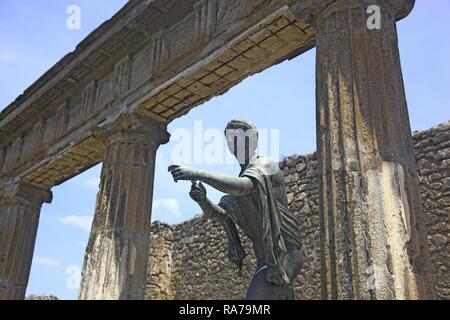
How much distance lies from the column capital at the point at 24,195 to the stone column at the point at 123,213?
9.11 ft

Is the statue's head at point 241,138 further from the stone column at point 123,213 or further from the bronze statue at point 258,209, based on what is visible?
the stone column at point 123,213

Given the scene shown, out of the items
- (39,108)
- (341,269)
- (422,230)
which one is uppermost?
(39,108)

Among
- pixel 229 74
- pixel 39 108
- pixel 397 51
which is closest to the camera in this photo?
pixel 397 51

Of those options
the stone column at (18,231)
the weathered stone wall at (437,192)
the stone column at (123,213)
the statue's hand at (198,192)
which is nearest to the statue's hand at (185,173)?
the statue's hand at (198,192)

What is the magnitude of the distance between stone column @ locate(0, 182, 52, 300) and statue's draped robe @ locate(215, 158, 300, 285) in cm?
540

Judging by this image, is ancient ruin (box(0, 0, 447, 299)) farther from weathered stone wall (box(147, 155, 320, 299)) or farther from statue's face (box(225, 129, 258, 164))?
weathered stone wall (box(147, 155, 320, 299))

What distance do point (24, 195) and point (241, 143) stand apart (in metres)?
5.62

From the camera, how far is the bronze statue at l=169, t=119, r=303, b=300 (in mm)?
3633

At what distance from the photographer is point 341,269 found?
10.2 feet

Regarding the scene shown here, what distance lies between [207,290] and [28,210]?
4.52 meters

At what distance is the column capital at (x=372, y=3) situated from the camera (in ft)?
12.7

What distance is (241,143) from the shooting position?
4.11 metres

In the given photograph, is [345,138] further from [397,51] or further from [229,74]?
[229,74]

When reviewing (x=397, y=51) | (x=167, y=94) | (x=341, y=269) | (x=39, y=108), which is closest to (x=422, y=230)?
(x=341, y=269)
